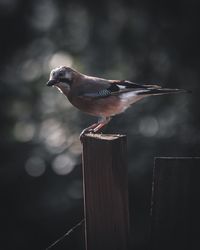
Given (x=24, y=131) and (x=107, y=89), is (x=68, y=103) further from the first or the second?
(x=107, y=89)

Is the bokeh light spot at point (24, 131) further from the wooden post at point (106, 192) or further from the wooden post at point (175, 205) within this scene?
the wooden post at point (175, 205)

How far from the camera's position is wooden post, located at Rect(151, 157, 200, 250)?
280 cm

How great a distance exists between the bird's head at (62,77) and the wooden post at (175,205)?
304 cm

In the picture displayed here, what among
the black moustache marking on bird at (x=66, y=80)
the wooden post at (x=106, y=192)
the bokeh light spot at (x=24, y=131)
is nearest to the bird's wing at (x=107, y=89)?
the black moustache marking on bird at (x=66, y=80)

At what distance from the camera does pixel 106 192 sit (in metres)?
2.88

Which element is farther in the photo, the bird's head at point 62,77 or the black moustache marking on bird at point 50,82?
the bird's head at point 62,77

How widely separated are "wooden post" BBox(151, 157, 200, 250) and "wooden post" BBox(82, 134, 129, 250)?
0.14 m

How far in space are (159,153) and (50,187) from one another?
1.18 m

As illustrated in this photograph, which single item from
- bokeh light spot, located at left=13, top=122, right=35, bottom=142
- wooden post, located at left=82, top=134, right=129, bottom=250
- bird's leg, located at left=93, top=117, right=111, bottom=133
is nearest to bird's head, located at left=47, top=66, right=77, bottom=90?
bird's leg, located at left=93, top=117, right=111, bottom=133

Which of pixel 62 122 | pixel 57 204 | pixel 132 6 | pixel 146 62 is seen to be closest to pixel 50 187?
pixel 57 204

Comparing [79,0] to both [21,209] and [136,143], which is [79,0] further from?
[21,209]

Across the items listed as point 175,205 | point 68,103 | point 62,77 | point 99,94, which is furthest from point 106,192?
point 68,103

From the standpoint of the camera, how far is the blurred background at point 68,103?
21.4ft

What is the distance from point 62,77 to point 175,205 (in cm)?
331
